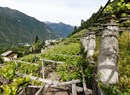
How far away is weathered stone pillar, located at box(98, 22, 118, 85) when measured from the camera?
30.7ft

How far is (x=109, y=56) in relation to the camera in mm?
9539

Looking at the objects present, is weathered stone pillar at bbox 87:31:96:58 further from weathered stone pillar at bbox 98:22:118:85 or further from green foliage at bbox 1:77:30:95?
green foliage at bbox 1:77:30:95

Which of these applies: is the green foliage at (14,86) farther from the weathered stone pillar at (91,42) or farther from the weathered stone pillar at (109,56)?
the weathered stone pillar at (91,42)

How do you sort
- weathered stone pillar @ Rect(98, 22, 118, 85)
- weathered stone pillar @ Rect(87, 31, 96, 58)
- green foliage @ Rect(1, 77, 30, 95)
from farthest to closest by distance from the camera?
weathered stone pillar @ Rect(87, 31, 96, 58) < weathered stone pillar @ Rect(98, 22, 118, 85) < green foliage @ Rect(1, 77, 30, 95)

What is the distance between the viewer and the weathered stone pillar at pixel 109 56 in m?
9.35

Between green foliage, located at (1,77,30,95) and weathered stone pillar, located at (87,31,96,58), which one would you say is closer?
green foliage, located at (1,77,30,95)

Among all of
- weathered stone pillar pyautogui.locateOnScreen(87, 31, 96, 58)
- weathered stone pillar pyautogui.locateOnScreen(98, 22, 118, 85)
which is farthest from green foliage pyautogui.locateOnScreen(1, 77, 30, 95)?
weathered stone pillar pyautogui.locateOnScreen(87, 31, 96, 58)

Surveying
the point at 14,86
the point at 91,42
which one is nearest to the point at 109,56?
the point at 14,86

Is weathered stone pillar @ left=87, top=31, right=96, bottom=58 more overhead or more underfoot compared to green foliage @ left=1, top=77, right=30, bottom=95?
more overhead

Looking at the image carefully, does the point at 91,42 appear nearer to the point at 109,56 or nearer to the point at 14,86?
the point at 109,56

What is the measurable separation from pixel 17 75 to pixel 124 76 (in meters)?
4.55

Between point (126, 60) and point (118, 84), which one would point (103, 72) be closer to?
point (118, 84)

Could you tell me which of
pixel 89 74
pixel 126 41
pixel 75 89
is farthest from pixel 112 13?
pixel 126 41

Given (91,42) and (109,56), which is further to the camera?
(91,42)
